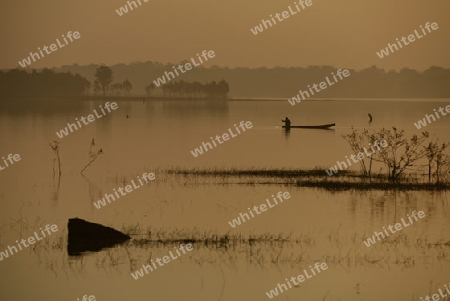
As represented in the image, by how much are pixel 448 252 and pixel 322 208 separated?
17.6 feet

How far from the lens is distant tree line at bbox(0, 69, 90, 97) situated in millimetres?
170250

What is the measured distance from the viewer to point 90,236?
55.6ft

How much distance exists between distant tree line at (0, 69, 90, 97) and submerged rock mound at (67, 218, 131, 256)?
155 meters

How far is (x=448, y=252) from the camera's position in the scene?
55.2 ft

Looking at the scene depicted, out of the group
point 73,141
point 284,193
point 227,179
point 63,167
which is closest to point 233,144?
point 73,141

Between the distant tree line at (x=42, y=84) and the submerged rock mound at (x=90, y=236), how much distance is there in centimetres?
15495

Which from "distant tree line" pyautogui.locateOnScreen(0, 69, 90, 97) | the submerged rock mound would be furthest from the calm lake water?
"distant tree line" pyautogui.locateOnScreen(0, 69, 90, 97)

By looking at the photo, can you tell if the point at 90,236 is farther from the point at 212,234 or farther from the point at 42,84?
the point at 42,84

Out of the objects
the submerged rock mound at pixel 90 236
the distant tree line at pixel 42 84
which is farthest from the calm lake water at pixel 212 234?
the distant tree line at pixel 42 84

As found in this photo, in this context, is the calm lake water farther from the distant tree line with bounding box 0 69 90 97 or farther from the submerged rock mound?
the distant tree line with bounding box 0 69 90 97

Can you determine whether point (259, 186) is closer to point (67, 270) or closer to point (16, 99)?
point (67, 270)

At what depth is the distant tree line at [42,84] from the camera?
17025 centimetres

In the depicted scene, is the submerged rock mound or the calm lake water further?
the submerged rock mound

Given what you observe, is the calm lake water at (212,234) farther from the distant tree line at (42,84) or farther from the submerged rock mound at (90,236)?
the distant tree line at (42,84)
